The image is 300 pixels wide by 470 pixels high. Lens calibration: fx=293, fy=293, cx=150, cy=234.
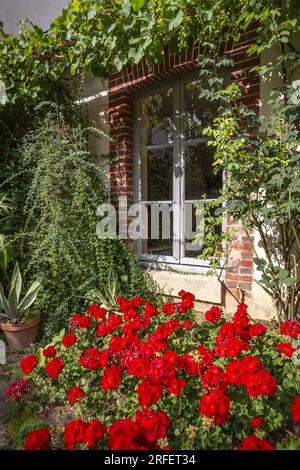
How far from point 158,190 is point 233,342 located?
2.24 m

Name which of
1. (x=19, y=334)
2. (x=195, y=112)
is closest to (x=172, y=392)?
(x=19, y=334)

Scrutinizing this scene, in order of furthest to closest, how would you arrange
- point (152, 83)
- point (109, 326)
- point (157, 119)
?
point (157, 119) < point (152, 83) < point (109, 326)

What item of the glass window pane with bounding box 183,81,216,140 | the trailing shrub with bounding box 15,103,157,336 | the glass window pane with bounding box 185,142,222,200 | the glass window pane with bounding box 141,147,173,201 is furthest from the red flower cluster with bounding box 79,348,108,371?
the glass window pane with bounding box 183,81,216,140

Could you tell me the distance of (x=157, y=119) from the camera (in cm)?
352

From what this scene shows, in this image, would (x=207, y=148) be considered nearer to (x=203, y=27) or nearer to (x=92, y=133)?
(x=203, y=27)

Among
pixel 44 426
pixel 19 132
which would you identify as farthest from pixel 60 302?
pixel 19 132

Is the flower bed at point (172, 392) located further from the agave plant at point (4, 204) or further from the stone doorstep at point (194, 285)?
the agave plant at point (4, 204)

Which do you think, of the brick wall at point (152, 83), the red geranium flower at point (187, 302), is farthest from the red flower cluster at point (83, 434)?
the brick wall at point (152, 83)

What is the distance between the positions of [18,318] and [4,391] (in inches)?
33.3

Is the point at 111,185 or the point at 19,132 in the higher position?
the point at 19,132

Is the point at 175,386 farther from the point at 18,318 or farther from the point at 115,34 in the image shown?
the point at 115,34

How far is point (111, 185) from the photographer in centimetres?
372

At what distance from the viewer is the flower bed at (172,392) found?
4.27ft
